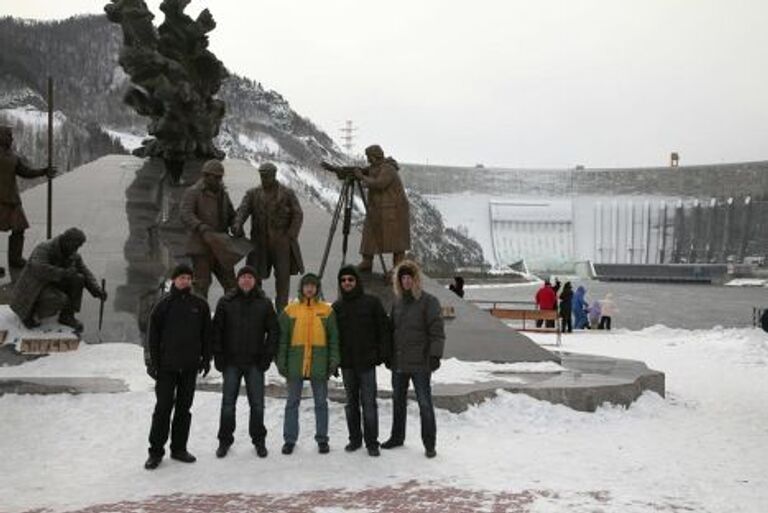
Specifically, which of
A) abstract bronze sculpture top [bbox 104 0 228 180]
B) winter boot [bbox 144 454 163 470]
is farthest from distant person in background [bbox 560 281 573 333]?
winter boot [bbox 144 454 163 470]

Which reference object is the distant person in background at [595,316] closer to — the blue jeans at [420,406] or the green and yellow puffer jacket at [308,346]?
the blue jeans at [420,406]

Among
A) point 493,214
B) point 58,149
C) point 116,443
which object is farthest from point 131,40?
point 493,214

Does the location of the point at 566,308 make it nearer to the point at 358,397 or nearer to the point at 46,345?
the point at 46,345

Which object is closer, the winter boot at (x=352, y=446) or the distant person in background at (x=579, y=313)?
the winter boot at (x=352, y=446)

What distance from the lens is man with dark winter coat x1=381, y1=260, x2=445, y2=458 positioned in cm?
598

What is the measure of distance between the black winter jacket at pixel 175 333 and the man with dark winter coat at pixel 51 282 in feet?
10.4

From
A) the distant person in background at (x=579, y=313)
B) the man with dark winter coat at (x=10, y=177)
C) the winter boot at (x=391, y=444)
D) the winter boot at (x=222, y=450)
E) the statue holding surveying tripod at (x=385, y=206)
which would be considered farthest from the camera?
the distant person in background at (x=579, y=313)

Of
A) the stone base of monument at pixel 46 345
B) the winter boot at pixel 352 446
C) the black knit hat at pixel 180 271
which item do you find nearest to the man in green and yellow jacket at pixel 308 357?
the winter boot at pixel 352 446

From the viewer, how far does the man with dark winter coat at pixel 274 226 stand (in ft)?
26.7

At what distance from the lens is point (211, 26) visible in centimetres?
1647

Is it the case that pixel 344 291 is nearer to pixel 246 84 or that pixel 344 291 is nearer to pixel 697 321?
pixel 697 321

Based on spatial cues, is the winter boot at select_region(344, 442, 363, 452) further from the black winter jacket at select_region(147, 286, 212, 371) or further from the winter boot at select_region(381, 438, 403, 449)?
the black winter jacket at select_region(147, 286, 212, 371)

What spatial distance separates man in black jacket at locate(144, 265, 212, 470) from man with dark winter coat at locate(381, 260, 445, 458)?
1277 millimetres

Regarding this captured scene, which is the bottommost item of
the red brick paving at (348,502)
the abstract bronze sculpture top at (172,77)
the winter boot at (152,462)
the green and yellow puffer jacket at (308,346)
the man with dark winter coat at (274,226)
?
the red brick paving at (348,502)
